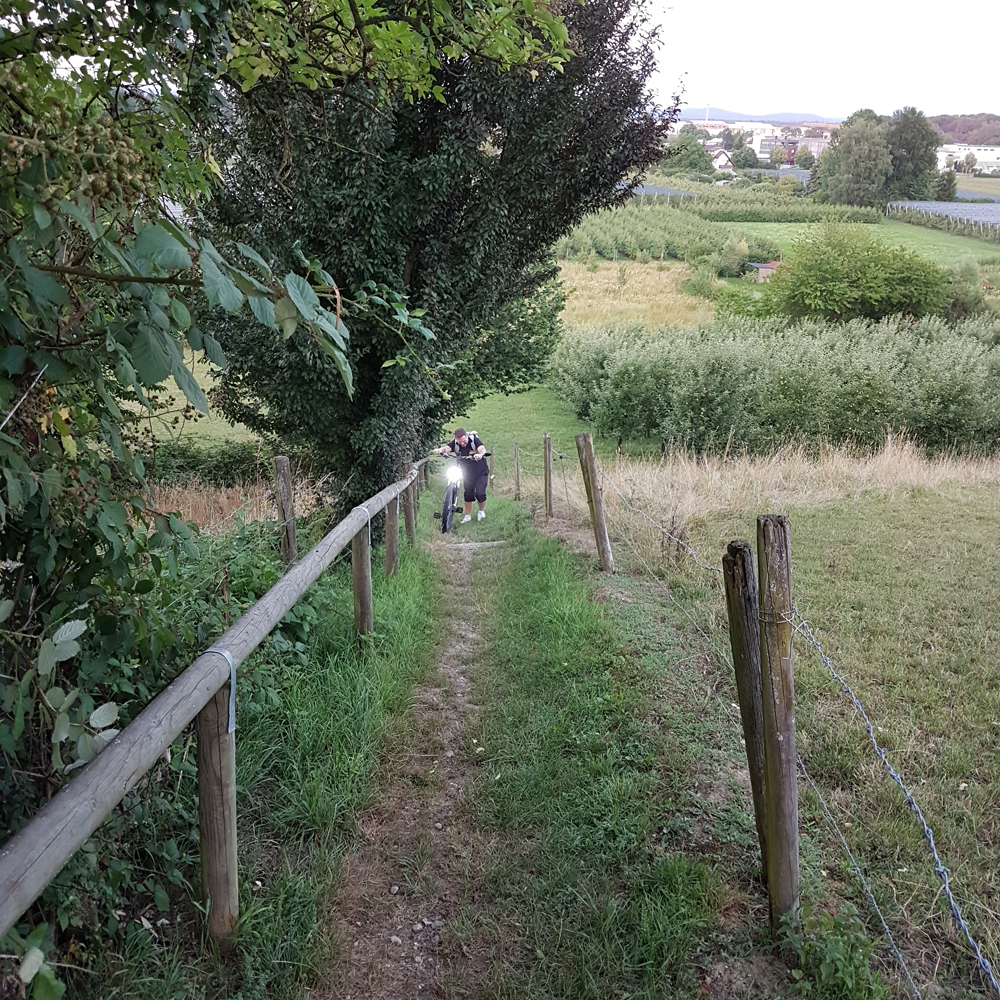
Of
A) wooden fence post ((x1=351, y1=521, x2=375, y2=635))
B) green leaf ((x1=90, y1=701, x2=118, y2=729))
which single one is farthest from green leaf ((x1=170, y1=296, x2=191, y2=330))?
wooden fence post ((x1=351, y1=521, x2=375, y2=635))

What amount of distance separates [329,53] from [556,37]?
1009 millimetres

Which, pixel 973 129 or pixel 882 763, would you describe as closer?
pixel 882 763

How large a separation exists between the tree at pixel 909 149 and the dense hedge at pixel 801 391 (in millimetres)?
79198

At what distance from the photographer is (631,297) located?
5244 cm

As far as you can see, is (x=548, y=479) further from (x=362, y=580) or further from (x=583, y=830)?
(x=583, y=830)

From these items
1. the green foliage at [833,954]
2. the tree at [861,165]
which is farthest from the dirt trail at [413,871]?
the tree at [861,165]

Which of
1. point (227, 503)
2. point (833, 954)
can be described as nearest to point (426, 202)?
point (227, 503)

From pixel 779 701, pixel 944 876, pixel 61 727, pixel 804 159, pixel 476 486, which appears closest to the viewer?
pixel 61 727

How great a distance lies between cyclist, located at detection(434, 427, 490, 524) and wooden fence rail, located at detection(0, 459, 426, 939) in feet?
25.8

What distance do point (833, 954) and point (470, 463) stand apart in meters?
9.63

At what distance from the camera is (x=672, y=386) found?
23859 millimetres

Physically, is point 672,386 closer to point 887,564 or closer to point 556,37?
point 887,564

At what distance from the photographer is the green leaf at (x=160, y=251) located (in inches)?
43.3

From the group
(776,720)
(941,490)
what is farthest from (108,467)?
(941,490)
